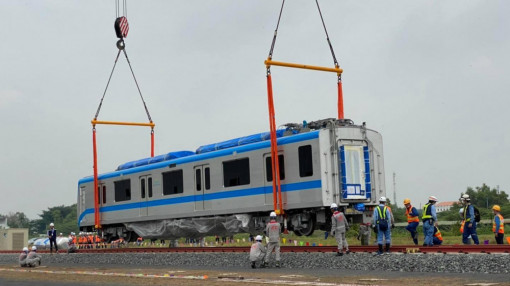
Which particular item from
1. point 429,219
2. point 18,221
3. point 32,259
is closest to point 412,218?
point 429,219

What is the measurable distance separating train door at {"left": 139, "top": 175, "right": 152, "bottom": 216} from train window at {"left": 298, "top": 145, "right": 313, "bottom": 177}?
9066 millimetres

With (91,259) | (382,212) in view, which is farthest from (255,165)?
(91,259)

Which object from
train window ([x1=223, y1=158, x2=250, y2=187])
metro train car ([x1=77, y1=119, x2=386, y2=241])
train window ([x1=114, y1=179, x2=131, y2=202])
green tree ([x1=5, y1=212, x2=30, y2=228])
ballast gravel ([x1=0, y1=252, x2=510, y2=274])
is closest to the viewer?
ballast gravel ([x1=0, y1=252, x2=510, y2=274])

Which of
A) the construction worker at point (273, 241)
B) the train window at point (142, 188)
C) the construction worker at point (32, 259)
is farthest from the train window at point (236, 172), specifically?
the construction worker at point (32, 259)

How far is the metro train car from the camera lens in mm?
22359

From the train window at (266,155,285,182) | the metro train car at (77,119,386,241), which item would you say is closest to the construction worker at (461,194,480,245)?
the metro train car at (77,119,386,241)

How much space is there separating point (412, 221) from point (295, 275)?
596cm

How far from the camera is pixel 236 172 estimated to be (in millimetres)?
24953

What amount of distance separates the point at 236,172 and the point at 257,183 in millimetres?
1221

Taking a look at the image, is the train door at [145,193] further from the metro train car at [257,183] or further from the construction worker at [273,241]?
the construction worker at [273,241]

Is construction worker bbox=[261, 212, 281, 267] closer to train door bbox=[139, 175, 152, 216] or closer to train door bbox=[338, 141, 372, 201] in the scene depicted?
train door bbox=[338, 141, 372, 201]

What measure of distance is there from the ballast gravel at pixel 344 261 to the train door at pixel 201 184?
91.8 inches

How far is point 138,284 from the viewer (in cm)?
1631

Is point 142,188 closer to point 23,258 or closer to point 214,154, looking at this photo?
point 214,154
